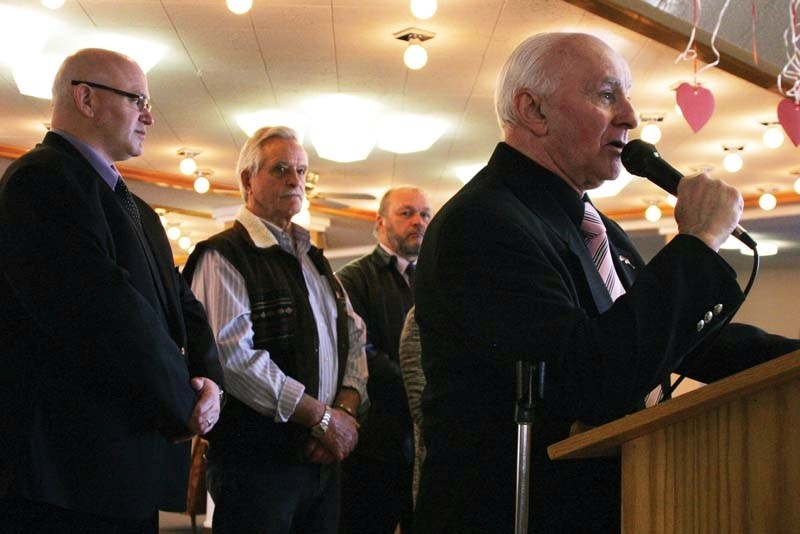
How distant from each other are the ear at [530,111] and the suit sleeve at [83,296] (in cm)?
77

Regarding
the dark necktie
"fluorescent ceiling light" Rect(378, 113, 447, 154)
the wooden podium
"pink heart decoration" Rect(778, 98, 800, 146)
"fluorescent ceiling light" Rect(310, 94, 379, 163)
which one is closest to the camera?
the wooden podium

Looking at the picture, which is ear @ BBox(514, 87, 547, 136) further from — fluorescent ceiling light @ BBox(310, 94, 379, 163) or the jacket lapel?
fluorescent ceiling light @ BBox(310, 94, 379, 163)

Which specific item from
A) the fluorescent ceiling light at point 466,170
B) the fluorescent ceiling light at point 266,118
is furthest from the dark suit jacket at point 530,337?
the fluorescent ceiling light at point 466,170

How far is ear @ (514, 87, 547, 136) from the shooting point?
1723 millimetres

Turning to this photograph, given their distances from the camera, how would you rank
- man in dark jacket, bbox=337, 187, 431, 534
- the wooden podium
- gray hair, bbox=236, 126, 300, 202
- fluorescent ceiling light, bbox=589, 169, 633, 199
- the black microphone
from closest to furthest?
1. the wooden podium
2. the black microphone
3. gray hair, bbox=236, 126, 300, 202
4. man in dark jacket, bbox=337, 187, 431, 534
5. fluorescent ceiling light, bbox=589, 169, 633, 199

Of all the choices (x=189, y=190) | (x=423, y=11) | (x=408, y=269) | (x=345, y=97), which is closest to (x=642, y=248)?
(x=189, y=190)

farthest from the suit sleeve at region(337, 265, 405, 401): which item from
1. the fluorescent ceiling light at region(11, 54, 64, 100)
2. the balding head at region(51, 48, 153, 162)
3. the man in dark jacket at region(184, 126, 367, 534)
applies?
the fluorescent ceiling light at region(11, 54, 64, 100)

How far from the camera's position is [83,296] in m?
1.89

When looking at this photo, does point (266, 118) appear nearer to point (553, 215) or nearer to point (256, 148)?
point (256, 148)

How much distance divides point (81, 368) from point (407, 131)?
6493 mm

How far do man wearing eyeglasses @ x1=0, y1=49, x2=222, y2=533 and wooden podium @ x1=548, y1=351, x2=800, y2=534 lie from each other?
37.1 inches

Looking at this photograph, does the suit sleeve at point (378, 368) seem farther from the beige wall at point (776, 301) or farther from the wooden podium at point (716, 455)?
the beige wall at point (776, 301)

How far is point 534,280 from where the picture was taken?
148 centimetres

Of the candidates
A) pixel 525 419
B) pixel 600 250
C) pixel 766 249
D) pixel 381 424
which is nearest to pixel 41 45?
pixel 381 424
